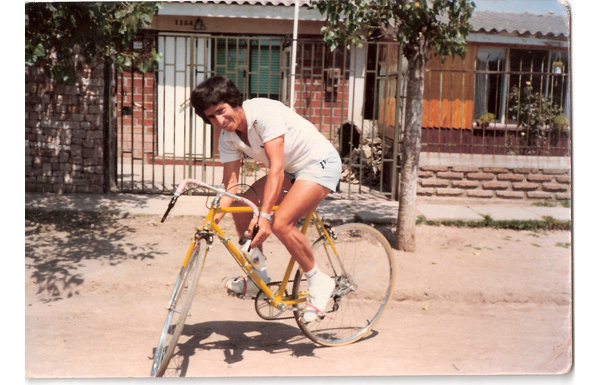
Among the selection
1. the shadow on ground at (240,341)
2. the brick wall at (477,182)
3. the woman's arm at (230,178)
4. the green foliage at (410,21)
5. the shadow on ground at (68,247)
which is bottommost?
the shadow on ground at (240,341)

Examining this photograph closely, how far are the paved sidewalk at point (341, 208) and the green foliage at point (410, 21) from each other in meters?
2.11

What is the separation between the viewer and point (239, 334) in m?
4.07

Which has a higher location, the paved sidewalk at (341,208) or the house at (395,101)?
the house at (395,101)

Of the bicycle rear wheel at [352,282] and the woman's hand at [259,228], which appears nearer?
the woman's hand at [259,228]

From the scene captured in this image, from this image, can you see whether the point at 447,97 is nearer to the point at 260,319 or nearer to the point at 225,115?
the point at 260,319

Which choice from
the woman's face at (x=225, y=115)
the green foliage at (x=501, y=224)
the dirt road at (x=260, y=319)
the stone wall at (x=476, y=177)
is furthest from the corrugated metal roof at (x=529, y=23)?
the woman's face at (x=225, y=115)

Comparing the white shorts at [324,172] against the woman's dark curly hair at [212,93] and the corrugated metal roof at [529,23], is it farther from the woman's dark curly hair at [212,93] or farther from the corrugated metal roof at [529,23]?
the corrugated metal roof at [529,23]

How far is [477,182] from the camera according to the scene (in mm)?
7910

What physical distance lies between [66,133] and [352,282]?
435 cm

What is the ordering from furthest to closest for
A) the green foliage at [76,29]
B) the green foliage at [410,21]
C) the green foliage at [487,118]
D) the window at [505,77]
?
the green foliage at [487,118] < the window at [505,77] < the green foliage at [410,21] < the green foliage at [76,29]

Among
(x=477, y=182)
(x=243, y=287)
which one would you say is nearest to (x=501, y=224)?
(x=477, y=182)

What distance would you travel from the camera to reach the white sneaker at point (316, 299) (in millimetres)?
3801

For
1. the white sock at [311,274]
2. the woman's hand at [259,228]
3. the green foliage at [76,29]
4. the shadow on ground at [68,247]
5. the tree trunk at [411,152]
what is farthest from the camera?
the tree trunk at [411,152]

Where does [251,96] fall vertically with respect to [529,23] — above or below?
below
